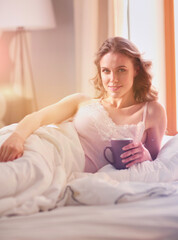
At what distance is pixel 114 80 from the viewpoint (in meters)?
1.59

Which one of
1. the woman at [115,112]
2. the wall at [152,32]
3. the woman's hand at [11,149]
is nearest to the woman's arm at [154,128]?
the woman at [115,112]

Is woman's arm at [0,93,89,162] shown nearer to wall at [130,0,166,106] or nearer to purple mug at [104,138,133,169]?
purple mug at [104,138,133,169]

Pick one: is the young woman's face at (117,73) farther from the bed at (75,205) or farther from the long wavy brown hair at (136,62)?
the bed at (75,205)

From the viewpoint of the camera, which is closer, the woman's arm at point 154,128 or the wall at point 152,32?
the woman's arm at point 154,128

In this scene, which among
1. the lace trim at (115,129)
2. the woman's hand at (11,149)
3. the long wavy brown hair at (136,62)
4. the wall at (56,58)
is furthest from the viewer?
the wall at (56,58)

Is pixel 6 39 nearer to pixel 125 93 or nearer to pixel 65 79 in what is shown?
pixel 65 79

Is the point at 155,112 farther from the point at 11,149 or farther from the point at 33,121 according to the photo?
the point at 11,149

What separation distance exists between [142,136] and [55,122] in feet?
1.46

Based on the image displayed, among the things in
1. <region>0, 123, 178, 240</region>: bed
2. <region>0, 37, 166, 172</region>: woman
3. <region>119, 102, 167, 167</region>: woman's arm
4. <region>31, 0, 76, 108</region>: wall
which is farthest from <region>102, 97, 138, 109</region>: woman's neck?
<region>31, 0, 76, 108</region>: wall

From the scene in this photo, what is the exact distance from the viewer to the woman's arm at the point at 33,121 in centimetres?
123

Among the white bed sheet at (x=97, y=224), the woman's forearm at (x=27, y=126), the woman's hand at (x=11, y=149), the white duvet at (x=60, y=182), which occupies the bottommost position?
the white bed sheet at (x=97, y=224)

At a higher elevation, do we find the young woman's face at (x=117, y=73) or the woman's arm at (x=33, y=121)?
the young woman's face at (x=117, y=73)

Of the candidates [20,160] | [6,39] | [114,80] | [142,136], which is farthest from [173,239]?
[6,39]

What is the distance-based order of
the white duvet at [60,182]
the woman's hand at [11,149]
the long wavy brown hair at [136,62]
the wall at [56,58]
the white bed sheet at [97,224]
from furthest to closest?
the wall at [56,58] → the long wavy brown hair at [136,62] → the woman's hand at [11,149] → the white duvet at [60,182] → the white bed sheet at [97,224]
